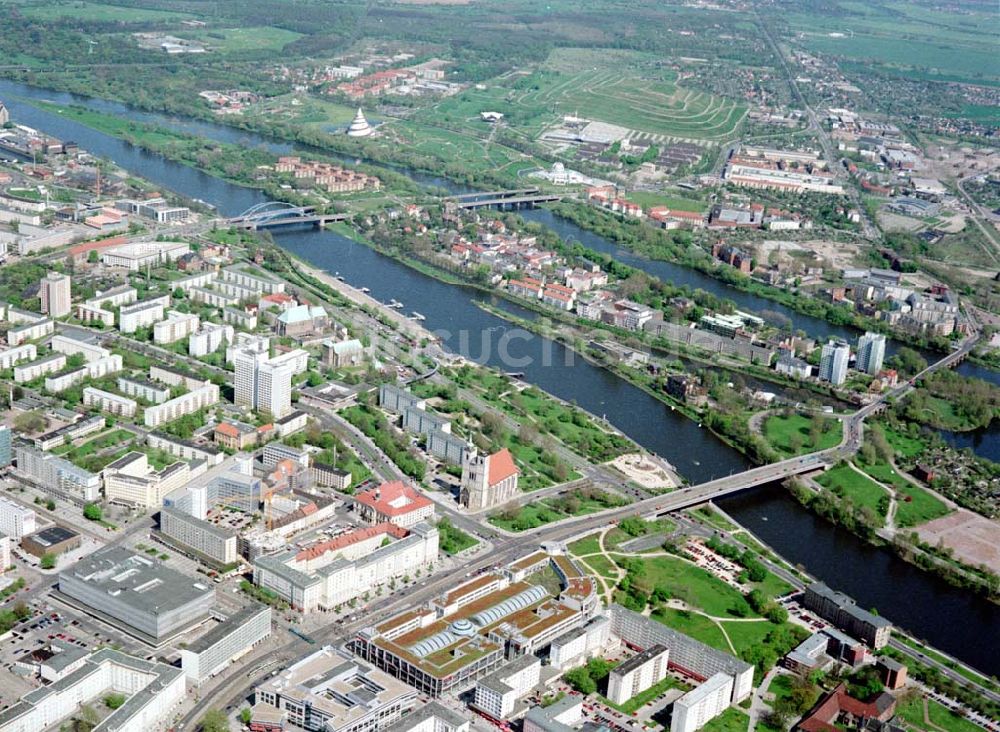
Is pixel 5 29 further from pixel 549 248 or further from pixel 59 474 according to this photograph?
pixel 59 474

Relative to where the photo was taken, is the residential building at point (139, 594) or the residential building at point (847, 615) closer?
the residential building at point (139, 594)

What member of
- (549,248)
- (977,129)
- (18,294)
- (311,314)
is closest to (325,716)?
(311,314)

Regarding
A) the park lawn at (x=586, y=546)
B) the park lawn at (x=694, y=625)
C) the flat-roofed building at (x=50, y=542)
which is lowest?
the park lawn at (x=694, y=625)

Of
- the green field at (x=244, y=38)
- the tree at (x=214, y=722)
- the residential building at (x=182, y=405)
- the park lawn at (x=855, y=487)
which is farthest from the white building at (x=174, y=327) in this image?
the green field at (x=244, y=38)

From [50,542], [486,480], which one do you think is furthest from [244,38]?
[50,542]

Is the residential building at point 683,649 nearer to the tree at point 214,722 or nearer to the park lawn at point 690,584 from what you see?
the park lawn at point 690,584

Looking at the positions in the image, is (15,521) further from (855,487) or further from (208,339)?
(855,487)
